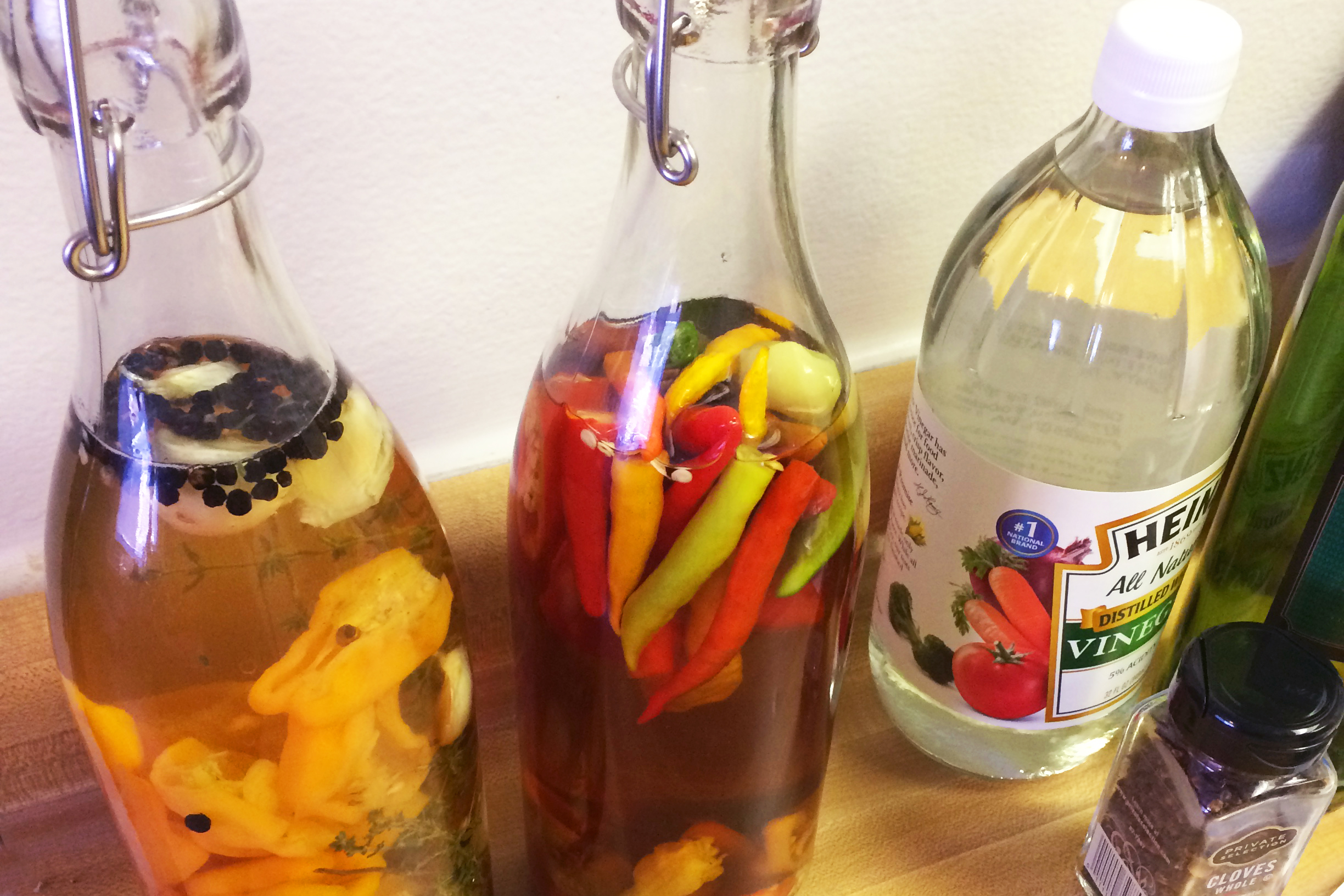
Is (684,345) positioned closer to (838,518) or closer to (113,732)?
(838,518)

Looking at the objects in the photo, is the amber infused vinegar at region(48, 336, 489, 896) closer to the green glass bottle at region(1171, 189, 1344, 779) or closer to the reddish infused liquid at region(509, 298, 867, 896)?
the reddish infused liquid at region(509, 298, 867, 896)

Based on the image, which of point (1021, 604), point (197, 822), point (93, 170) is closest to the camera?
point (93, 170)

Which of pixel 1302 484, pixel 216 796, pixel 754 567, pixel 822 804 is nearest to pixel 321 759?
pixel 216 796

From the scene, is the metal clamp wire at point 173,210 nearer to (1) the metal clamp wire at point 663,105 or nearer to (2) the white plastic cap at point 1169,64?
(1) the metal clamp wire at point 663,105

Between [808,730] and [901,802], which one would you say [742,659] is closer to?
[808,730]

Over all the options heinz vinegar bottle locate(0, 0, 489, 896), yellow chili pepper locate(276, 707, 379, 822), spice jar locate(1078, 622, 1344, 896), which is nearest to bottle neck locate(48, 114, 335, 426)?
heinz vinegar bottle locate(0, 0, 489, 896)

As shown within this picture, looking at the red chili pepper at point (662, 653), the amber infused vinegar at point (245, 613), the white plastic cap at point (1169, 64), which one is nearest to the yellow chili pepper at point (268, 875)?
the amber infused vinegar at point (245, 613)

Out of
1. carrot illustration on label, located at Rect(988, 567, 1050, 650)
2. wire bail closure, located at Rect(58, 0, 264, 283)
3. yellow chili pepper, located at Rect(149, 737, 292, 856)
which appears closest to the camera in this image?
wire bail closure, located at Rect(58, 0, 264, 283)

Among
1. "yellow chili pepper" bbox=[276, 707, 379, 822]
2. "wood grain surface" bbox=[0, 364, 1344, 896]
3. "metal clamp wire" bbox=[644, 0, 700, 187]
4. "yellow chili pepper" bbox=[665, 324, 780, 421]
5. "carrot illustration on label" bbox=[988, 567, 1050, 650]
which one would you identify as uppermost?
"metal clamp wire" bbox=[644, 0, 700, 187]
